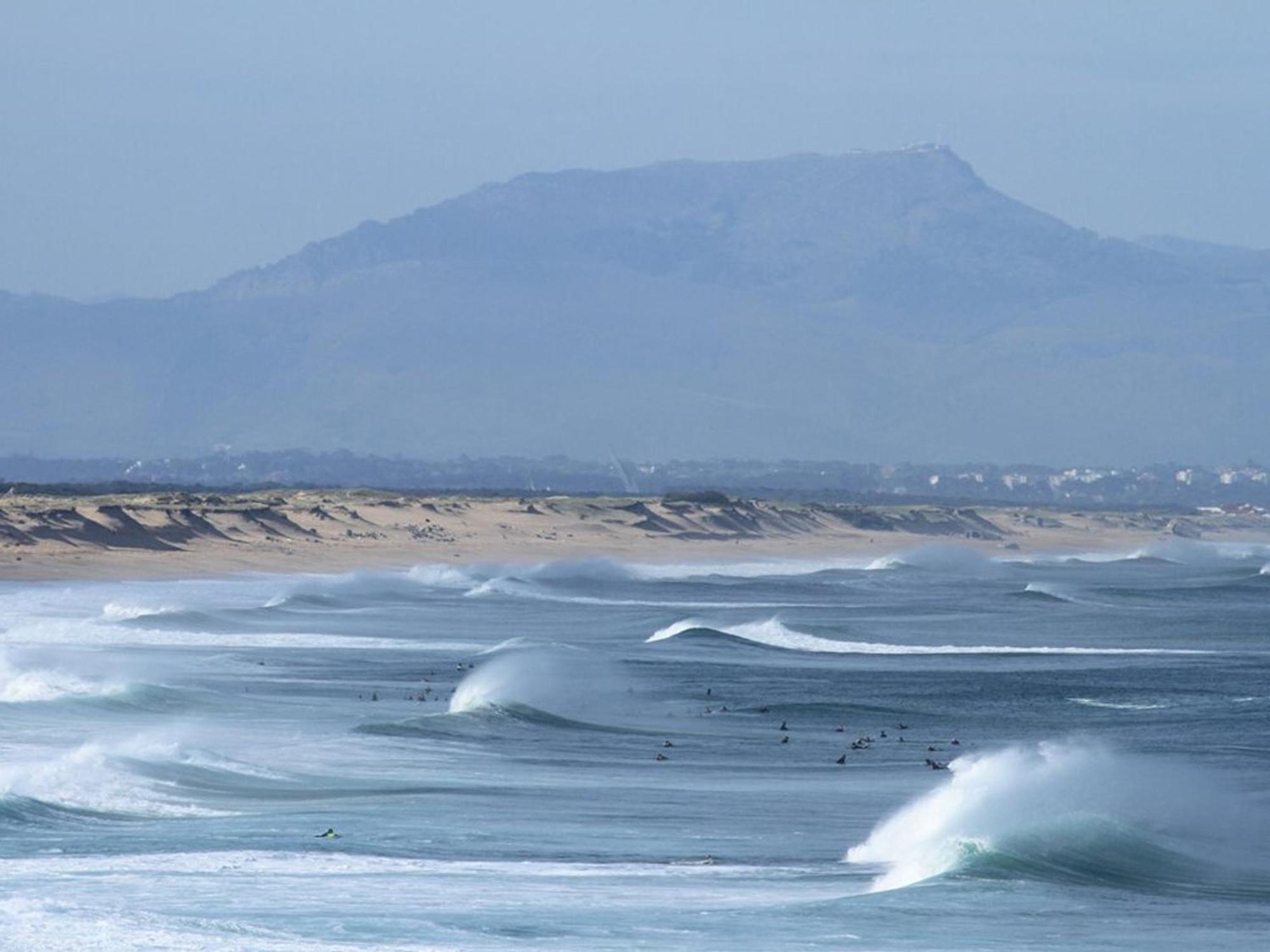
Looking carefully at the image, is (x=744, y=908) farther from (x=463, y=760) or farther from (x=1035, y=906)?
(x=463, y=760)

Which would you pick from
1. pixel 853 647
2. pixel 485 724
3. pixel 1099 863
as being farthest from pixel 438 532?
pixel 1099 863

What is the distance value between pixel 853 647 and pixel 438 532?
6123 cm

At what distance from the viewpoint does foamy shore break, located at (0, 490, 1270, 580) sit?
91.8 m

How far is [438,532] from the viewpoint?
121812 millimetres

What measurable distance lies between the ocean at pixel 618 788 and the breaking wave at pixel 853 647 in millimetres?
276

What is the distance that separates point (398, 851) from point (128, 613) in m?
39.4

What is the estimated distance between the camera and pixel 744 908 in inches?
913

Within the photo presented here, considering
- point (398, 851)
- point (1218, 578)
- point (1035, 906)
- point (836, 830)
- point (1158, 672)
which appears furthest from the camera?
point (1218, 578)

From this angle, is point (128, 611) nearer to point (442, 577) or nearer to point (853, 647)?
point (853, 647)

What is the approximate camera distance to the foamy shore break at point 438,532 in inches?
3615

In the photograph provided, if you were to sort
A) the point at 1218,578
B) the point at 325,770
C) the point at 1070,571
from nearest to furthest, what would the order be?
the point at 325,770 < the point at 1218,578 < the point at 1070,571

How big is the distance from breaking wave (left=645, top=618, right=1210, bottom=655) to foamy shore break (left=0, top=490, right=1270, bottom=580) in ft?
84.2

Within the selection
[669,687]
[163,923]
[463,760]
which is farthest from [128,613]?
[163,923]

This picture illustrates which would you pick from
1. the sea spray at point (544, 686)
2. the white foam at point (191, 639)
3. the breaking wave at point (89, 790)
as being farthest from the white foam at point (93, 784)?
the white foam at point (191, 639)
